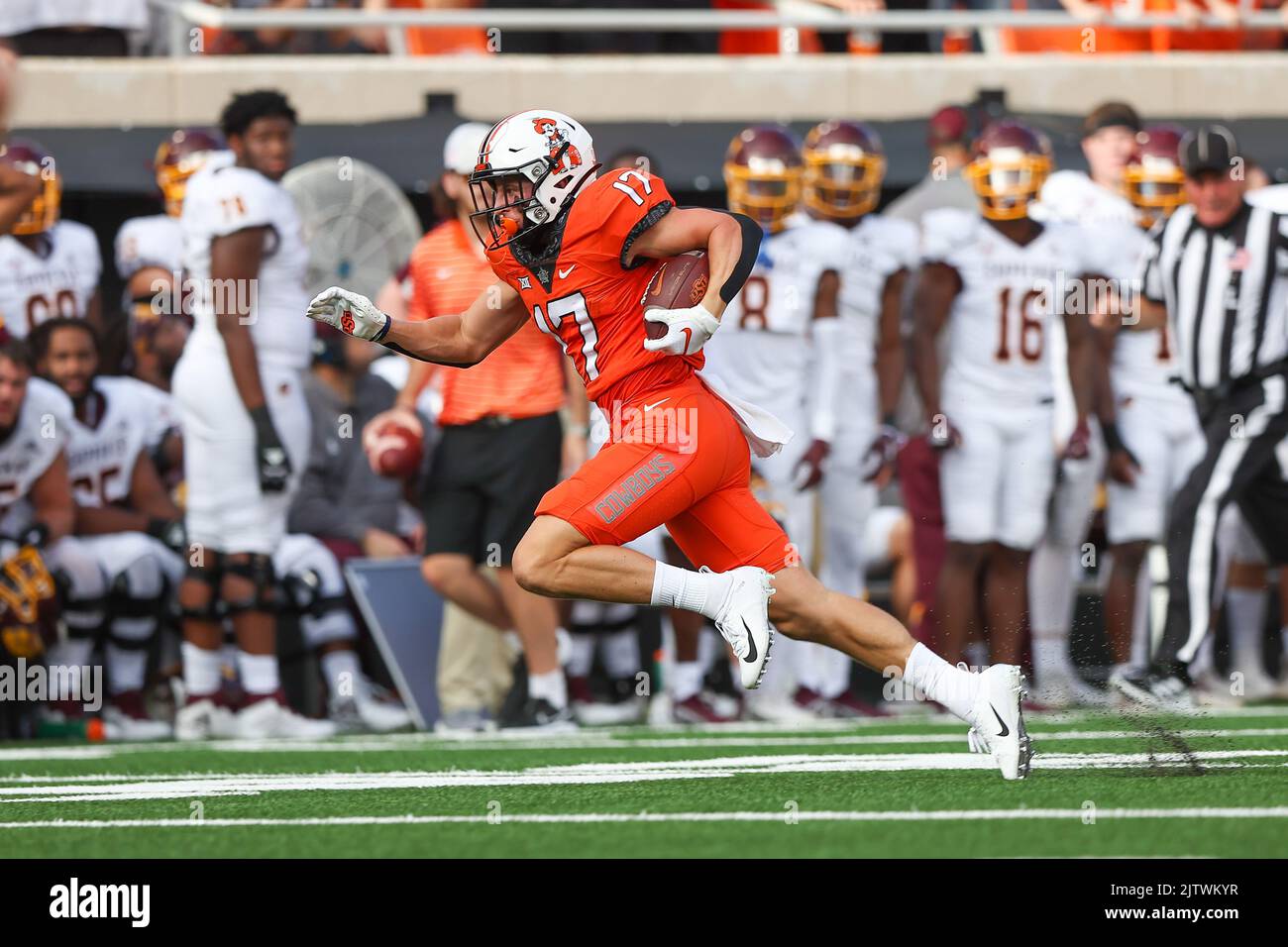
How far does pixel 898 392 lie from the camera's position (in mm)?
9438

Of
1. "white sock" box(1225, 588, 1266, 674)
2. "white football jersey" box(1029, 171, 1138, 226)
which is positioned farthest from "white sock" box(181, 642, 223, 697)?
"white sock" box(1225, 588, 1266, 674)

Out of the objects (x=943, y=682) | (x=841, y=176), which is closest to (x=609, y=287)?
(x=943, y=682)

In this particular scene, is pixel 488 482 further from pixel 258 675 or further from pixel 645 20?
pixel 645 20

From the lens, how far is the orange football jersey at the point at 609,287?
579 centimetres

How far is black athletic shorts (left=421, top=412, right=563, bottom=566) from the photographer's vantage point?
27.8ft

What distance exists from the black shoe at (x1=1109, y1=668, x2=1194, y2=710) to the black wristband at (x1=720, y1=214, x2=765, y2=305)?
2.38 metres

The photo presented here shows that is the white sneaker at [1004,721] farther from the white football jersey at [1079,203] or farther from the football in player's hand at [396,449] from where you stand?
the white football jersey at [1079,203]

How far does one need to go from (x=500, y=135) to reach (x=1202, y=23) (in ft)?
25.1

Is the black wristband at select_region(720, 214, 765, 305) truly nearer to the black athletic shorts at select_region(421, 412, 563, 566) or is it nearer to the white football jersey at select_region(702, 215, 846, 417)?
the black athletic shorts at select_region(421, 412, 563, 566)

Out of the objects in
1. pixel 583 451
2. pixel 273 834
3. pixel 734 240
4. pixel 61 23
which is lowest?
pixel 273 834

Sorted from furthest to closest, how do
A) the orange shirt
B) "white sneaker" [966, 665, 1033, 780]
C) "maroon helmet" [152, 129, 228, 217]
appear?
"maroon helmet" [152, 129, 228, 217] → the orange shirt → "white sneaker" [966, 665, 1033, 780]

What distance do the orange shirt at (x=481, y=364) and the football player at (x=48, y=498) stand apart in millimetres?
1466
